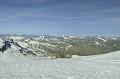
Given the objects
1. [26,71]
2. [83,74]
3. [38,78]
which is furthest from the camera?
[26,71]

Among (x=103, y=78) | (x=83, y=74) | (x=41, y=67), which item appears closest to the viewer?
(x=103, y=78)

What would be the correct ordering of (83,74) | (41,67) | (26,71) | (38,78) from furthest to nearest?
(41,67), (26,71), (83,74), (38,78)

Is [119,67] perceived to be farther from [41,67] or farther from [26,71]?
[26,71]

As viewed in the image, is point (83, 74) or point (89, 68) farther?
point (89, 68)

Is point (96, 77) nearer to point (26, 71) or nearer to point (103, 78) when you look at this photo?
point (103, 78)

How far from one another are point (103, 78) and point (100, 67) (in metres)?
4.09

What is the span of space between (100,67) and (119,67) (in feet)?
5.67

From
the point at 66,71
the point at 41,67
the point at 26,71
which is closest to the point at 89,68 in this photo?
the point at 66,71

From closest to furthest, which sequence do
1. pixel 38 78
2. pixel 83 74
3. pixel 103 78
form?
pixel 38 78 → pixel 103 78 → pixel 83 74

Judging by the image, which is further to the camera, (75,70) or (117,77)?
(75,70)

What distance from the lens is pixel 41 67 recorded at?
59.9 feet

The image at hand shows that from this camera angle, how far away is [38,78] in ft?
45.7

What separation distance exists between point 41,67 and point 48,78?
4361mm

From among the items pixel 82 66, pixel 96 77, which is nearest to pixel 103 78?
pixel 96 77
